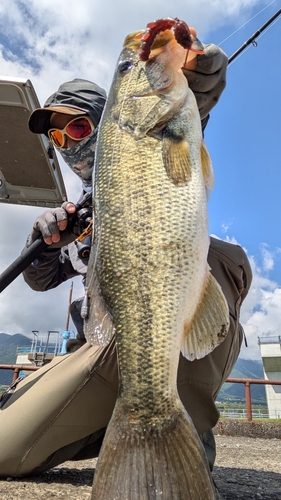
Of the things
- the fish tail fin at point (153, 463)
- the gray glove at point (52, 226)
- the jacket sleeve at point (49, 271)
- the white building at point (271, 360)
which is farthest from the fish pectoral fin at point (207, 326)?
the white building at point (271, 360)

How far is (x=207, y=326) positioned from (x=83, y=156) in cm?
212

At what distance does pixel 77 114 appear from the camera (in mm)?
3150

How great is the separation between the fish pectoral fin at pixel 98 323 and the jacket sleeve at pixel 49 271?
4.35 ft

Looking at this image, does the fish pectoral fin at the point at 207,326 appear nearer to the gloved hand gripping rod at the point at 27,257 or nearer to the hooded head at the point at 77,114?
the gloved hand gripping rod at the point at 27,257

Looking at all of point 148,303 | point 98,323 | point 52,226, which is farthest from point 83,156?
point 148,303

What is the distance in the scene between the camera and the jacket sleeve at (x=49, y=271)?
3.20 m

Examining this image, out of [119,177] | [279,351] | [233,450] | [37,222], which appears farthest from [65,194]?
[279,351]

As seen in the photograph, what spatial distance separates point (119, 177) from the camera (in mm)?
1880

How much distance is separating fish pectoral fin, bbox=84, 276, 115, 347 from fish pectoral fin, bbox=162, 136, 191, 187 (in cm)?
66

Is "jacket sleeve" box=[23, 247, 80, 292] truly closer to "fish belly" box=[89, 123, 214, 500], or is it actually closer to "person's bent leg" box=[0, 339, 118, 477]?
"person's bent leg" box=[0, 339, 118, 477]

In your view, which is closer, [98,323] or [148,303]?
[148,303]

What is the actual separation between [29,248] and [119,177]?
1.21 m

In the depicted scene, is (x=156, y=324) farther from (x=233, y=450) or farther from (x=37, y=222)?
(x=233, y=450)

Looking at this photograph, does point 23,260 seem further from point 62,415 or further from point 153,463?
point 153,463
